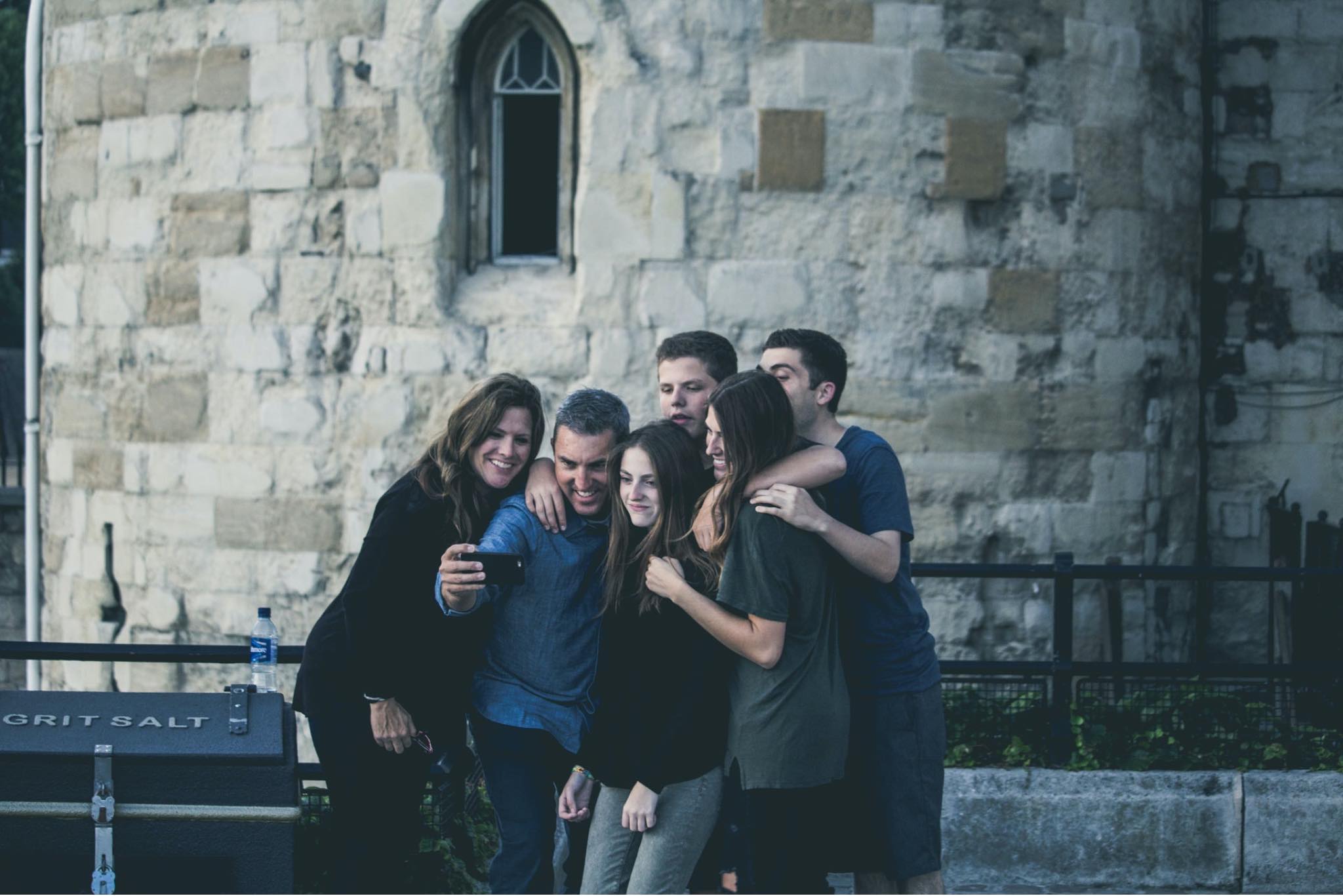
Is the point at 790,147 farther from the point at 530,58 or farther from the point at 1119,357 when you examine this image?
the point at 1119,357

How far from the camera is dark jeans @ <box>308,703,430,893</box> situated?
4633 millimetres

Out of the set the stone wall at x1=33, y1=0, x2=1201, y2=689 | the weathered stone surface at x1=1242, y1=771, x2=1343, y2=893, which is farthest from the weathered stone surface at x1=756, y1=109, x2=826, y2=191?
the weathered stone surface at x1=1242, y1=771, x2=1343, y2=893

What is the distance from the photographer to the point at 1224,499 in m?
9.55

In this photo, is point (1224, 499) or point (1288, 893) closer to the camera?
point (1288, 893)

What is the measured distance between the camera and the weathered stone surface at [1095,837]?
6113 millimetres

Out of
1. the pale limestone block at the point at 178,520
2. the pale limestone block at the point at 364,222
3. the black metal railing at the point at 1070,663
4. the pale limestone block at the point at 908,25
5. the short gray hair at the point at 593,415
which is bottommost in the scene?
the black metal railing at the point at 1070,663

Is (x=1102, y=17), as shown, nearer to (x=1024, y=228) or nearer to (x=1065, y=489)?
(x=1024, y=228)

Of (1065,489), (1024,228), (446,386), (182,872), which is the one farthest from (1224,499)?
(182,872)

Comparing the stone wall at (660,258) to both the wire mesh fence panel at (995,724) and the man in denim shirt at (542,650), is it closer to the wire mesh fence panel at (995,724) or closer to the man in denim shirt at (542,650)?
the wire mesh fence panel at (995,724)

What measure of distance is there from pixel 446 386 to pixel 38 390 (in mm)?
3002

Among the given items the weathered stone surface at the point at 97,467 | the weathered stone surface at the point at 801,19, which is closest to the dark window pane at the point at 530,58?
the weathered stone surface at the point at 801,19

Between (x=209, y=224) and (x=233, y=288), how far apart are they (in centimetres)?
36

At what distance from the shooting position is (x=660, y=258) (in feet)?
24.7

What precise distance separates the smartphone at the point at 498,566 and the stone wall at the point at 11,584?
25.4 ft
